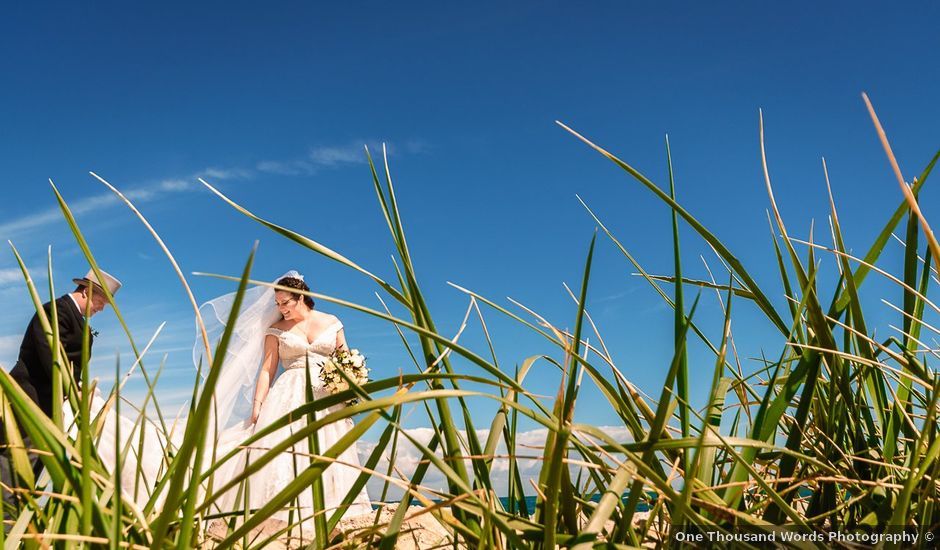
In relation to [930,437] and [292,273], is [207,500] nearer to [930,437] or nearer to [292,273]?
[930,437]

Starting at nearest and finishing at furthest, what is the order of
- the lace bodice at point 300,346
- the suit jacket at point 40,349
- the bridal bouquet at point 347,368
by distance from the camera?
1. the suit jacket at point 40,349
2. the bridal bouquet at point 347,368
3. the lace bodice at point 300,346

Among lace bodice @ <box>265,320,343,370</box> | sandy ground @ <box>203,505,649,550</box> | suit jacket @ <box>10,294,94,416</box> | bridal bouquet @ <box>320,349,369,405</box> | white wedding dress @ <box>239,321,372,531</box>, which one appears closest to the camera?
sandy ground @ <box>203,505,649,550</box>

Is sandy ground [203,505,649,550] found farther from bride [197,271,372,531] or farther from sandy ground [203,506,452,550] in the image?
bride [197,271,372,531]

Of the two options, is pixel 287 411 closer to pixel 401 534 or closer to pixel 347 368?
pixel 347 368

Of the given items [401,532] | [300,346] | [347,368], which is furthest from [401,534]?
[300,346]

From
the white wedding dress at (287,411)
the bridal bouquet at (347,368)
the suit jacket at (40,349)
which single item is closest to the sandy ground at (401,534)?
→ the white wedding dress at (287,411)

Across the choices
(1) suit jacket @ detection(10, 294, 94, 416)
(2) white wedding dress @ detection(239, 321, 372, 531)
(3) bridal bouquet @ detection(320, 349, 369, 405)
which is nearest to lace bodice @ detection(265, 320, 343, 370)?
(2) white wedding dress @ detection(239, 321, 372, 531)

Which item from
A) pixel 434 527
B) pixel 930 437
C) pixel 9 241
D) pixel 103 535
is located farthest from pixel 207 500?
pixel 434 527

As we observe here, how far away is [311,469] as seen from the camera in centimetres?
56

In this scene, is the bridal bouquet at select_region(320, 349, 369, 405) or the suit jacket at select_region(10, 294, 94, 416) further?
the bridal bouquet at select_region(320, 349, 369, 405)

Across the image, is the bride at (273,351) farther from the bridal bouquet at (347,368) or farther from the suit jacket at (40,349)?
the suit jacket at (40,349)

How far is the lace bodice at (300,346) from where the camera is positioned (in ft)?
26.3

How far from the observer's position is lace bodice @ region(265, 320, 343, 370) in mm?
8008

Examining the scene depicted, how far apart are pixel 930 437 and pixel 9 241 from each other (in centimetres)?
110
